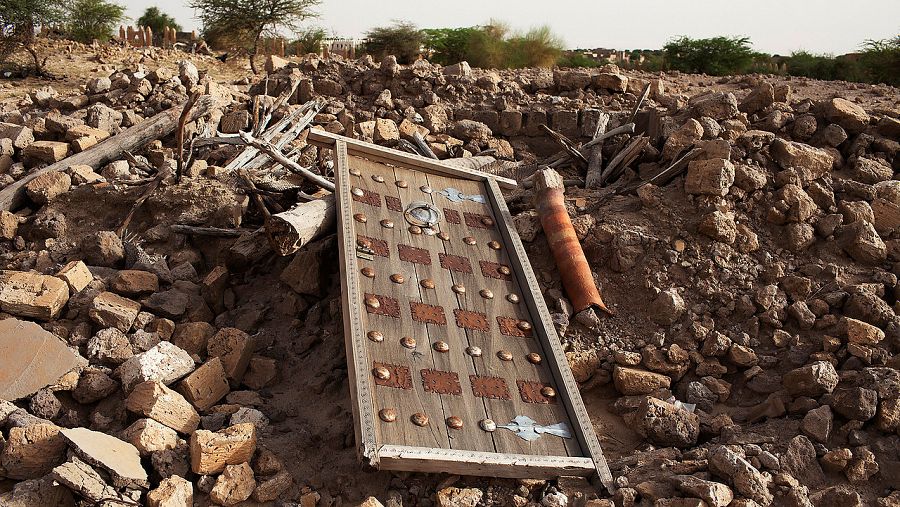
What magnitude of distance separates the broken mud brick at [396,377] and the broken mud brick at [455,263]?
1.08 meters

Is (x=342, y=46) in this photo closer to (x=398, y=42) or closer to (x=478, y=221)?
(x=398, y=42)

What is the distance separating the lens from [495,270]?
5.69m

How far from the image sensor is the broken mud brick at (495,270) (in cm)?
564

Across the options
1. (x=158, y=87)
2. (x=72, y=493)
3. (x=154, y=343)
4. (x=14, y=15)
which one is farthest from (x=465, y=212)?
(x=14, y=15)

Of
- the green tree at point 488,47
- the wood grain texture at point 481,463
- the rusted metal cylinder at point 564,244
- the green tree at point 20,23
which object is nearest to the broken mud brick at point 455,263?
the rusted metal cylinder at point 564,244

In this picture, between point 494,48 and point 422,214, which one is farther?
point 494,48

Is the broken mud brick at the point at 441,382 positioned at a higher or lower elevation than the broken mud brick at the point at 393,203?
lower

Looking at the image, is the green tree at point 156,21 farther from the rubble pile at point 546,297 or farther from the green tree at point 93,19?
the rubble pile at point 546,297

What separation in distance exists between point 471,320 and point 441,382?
0.63 metres

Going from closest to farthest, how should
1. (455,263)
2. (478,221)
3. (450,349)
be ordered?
(450,349) → (455,263) → (478,221)

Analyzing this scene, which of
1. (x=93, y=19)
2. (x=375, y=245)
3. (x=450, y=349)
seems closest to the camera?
(x=450, y=349)

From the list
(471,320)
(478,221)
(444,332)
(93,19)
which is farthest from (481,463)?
(93,19)

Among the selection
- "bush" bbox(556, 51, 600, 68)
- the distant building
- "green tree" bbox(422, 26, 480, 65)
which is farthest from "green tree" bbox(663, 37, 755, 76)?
the distant building

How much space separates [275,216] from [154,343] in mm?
1175
